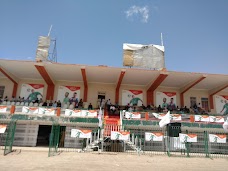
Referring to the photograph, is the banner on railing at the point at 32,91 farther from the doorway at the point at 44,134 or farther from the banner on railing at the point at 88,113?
the banner on railing at the point at 88,113

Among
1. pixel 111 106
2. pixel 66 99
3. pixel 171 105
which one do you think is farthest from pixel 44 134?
pixel 171 105

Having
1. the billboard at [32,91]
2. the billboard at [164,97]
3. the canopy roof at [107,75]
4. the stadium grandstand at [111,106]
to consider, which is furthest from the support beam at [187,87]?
the billboard at [32,91]

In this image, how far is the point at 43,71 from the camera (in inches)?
874

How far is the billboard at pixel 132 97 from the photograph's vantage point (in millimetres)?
25828

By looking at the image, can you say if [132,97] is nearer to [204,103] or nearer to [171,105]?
[171,105]

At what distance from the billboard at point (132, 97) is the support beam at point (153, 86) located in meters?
0.96

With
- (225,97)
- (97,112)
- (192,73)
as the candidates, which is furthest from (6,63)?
(225,97)

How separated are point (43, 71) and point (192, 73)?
15110 mm

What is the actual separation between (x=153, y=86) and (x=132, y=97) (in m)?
2.82

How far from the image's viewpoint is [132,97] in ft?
85.4

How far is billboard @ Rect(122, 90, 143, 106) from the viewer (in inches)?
1017

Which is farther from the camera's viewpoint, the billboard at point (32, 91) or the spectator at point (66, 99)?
the spectator at point (66, 99)

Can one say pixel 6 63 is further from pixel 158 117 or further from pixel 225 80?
pixel 225 80

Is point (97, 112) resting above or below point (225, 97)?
below
